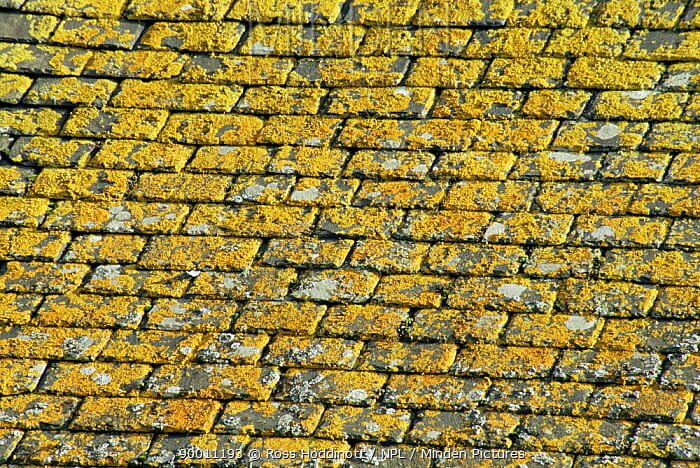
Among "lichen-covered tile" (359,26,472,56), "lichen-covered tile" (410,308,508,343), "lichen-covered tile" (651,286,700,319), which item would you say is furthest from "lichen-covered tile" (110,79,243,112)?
"lichen-covered tile" (651,286,700,319)

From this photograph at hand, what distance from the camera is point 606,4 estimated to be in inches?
198

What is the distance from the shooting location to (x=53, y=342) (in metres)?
4.35

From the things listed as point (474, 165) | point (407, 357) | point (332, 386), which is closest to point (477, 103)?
point (474, 165)

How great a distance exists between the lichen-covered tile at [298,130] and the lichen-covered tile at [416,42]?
442 mm

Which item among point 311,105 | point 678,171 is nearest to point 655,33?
point 678,171

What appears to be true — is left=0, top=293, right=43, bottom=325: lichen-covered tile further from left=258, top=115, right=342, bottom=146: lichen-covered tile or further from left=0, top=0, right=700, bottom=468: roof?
left=258, top=115, right=342, bottom=146: lichen-covered tile

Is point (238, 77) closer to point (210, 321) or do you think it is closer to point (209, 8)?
point (209, 8)

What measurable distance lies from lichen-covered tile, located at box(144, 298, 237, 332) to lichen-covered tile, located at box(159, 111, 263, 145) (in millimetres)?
857

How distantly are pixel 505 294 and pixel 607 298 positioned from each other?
410mm

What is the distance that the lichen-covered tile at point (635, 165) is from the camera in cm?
453

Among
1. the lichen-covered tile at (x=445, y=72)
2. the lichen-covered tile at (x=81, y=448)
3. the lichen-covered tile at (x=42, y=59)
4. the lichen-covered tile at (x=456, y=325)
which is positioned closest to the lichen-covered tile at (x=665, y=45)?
the lichen-covered tile at (x=445, y=72)

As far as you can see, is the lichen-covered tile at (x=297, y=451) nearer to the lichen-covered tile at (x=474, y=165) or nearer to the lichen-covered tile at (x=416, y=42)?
the lichen-covered tile at (x=474, y=165)

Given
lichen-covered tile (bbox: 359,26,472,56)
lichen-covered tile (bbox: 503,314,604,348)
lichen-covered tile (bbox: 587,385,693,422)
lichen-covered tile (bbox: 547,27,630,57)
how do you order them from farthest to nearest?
lichen-covered tile (bbox: 359,26,472,56), lichen-covered tile (bbox: 547,27,630,57), lichen-covered tile (bbox: 503,314,604,348), lichen-covered tile (bbox: 587,385,693,422)

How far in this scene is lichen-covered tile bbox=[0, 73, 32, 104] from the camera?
508cm
